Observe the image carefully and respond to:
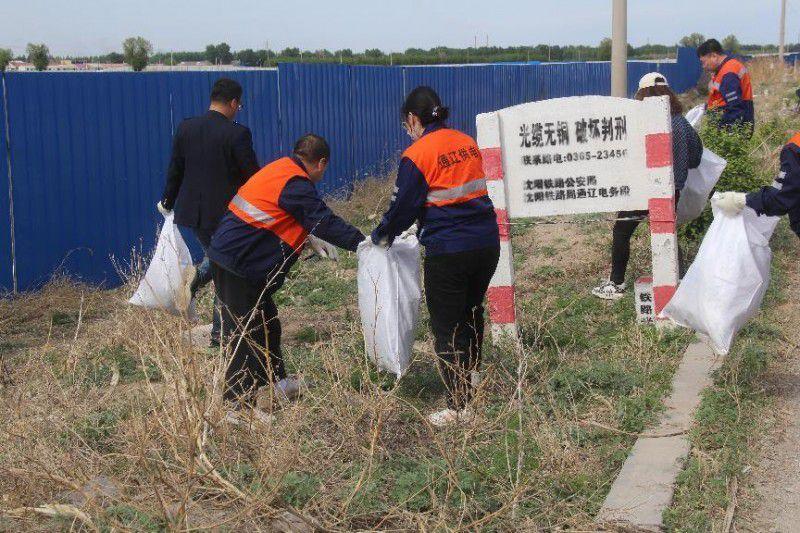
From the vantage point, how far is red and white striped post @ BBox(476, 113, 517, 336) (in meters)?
6.80

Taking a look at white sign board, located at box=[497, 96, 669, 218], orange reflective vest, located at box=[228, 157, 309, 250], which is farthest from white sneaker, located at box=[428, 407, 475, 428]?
white sign board, located at box=[497, 96, 669, 218]

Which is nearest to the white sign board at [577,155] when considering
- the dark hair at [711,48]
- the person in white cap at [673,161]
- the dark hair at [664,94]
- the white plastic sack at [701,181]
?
the person in white cap at [673,161]

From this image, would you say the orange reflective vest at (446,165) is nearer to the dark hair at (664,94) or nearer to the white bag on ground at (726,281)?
the white bag on ground at (726,281)

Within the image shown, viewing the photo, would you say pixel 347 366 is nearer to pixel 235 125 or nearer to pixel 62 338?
pixel 235 125

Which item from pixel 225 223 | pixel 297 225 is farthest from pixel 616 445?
pixel 225 223

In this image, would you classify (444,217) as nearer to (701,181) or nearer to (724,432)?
(724,432)

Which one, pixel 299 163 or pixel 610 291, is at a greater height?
pixel 299 163

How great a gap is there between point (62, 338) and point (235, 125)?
7.27 feet

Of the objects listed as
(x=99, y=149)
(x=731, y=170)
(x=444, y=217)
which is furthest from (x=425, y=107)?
(x=99, y=149)

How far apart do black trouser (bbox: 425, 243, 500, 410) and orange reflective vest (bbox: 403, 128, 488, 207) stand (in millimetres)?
305

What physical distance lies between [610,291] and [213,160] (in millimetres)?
3146

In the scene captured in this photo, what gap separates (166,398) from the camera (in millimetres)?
4176

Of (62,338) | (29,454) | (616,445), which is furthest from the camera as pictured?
(62,338)

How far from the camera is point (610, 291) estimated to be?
26.1 feet
